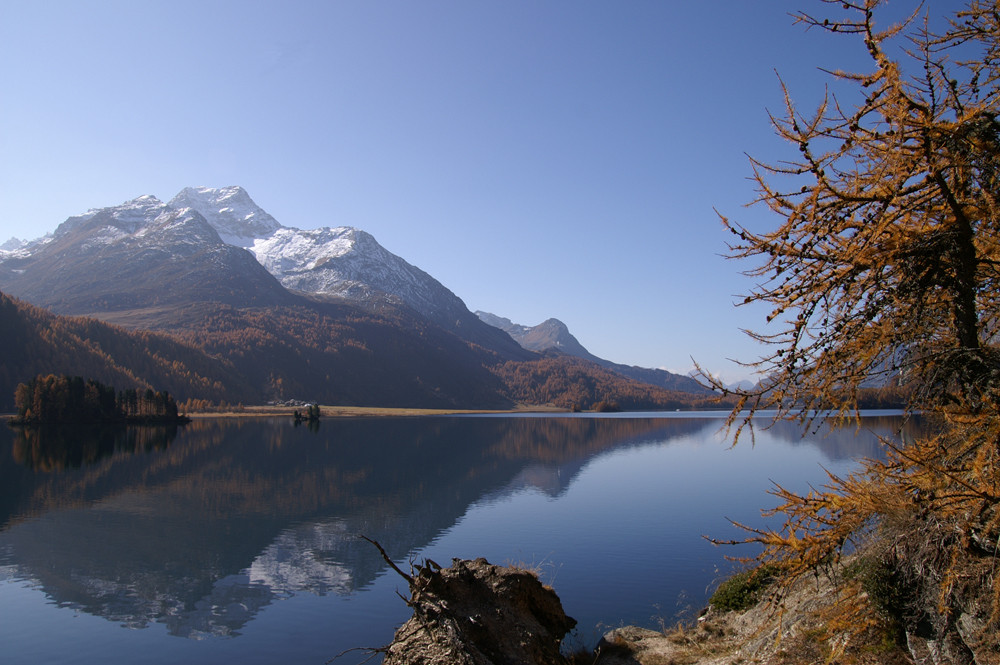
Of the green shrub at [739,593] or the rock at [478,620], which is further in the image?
the green shrub at [739,593]

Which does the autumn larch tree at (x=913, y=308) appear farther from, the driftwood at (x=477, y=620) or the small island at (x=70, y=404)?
the small island at (x=70, y=404)

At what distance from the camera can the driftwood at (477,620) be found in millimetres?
9391

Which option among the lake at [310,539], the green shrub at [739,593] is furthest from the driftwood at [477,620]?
the lake at [310,539]

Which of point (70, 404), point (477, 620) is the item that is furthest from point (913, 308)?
point (70, 404)

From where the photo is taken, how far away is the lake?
63.0 feet

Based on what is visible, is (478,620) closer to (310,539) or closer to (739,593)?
(739,593)

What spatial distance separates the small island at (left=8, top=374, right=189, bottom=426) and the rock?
5328 inches

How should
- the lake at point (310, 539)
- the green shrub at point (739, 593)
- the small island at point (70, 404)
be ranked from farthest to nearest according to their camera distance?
1. the small island at point (70, 404)
2. the lake at point (310, 539)
3. the green shrub at point (739, 593)

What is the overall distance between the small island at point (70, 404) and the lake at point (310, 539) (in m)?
49.8

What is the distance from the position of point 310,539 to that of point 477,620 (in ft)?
84.1

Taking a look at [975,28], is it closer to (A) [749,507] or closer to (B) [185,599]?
(B) [185,599]

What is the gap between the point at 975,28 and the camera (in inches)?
281

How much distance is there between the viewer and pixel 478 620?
10.6 meters

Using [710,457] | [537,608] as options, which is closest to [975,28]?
[537,608]
